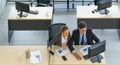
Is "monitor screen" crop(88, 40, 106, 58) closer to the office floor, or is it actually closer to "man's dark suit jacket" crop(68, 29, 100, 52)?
"man's dark suit jacket" crop(68, 29, 100, 52)

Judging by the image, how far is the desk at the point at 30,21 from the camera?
8367 millimetres

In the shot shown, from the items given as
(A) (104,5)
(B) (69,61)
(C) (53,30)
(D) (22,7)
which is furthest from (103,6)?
(B) (69,61)

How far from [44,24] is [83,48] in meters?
2.34

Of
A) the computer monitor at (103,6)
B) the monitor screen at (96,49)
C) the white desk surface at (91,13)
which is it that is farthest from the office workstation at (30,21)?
the monitor screen at (96,49)

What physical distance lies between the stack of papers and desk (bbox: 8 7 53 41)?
2.04 metres

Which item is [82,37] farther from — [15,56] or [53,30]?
[15,56]

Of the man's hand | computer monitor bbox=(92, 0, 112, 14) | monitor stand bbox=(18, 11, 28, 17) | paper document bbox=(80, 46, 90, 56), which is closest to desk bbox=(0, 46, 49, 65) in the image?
the man's hand

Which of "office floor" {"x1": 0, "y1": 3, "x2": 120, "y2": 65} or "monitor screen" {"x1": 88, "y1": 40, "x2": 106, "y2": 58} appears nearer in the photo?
"monitor screen" {"x1": 88, "y1": 40, "x2": 106, "y2": 58}

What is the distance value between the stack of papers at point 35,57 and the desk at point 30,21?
2045 millimetres

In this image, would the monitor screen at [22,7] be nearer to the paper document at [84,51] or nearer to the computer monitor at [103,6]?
the computer monitor at [103,6]

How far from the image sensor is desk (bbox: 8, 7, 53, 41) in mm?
8367

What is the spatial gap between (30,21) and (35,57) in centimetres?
239

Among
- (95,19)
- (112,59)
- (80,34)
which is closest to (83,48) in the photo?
(80,34)

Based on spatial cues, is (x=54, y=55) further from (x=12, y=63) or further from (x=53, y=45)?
(x=12, y=63)
